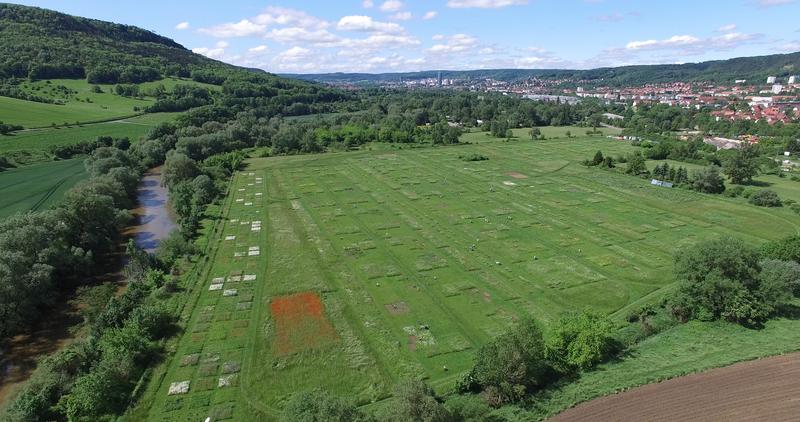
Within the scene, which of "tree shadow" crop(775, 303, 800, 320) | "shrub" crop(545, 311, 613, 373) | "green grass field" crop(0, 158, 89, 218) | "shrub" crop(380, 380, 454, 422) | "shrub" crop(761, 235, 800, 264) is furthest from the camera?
"green grass field" crop(0, 158, 89, 218)

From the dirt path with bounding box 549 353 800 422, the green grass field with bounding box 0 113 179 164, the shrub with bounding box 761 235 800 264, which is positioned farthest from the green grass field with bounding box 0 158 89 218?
the shrub with bounding box 761 235 800 264

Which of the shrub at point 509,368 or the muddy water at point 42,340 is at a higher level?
the shrub at point 509,368

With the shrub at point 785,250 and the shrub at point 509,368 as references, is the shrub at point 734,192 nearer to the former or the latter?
the shrub at point 785,250

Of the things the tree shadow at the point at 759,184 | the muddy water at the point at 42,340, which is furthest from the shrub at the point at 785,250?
the muddy water at the point at 42,340

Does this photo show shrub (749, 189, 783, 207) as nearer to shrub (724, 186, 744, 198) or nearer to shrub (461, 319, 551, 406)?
shrub (724, 186, 744, 198)

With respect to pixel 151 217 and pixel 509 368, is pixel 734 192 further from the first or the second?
pixel 151 217

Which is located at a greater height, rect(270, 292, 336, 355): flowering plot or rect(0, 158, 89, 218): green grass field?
rect(0, 158, 89, 218): green grass field

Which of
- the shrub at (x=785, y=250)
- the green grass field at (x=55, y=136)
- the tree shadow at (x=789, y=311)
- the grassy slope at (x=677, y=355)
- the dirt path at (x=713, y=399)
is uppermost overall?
the green grass field at (x=55, y=136)
